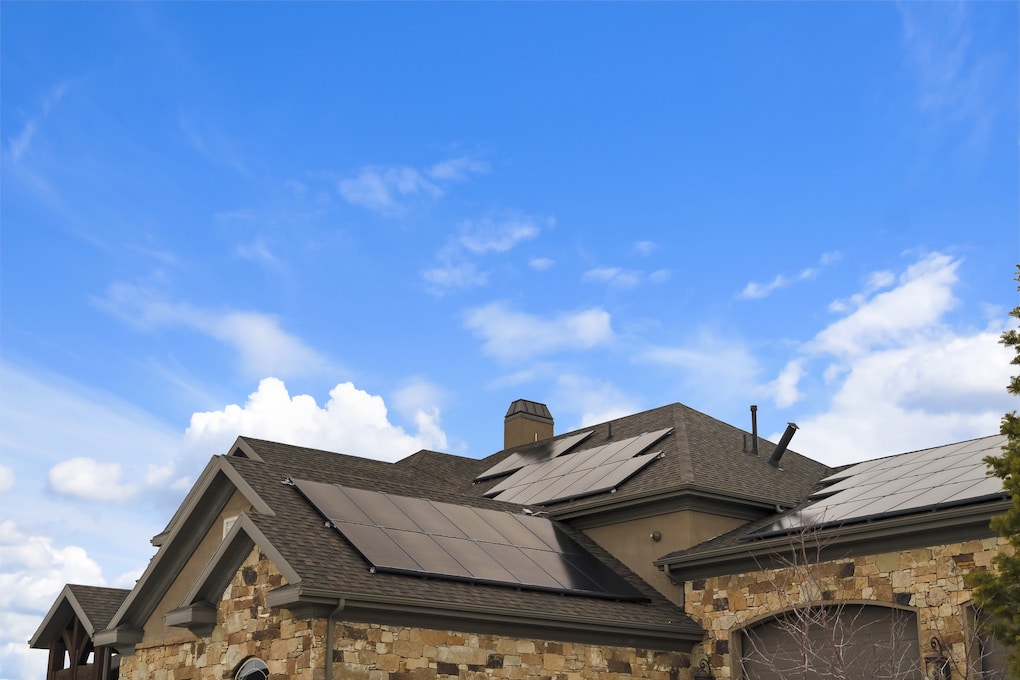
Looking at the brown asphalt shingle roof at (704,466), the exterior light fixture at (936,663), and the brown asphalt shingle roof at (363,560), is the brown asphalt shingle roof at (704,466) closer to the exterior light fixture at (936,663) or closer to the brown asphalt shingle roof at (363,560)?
the brown asphalt shingle roof at (363,560)

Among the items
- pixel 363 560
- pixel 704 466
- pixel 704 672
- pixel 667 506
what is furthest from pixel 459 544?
pixel 704 466

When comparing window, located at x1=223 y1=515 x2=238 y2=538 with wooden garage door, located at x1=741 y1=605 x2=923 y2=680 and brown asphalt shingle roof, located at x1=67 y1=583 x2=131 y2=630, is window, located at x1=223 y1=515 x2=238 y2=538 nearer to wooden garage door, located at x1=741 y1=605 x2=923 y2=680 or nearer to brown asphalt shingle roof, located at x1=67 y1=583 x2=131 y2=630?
brown asphalt shingle roof, located at x1=67 y1=583 x2=131 y2=630

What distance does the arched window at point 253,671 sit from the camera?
17.2 meters

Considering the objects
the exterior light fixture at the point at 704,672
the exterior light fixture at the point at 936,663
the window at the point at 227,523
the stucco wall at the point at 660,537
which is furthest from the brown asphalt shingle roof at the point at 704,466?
the window at the point at 227,523

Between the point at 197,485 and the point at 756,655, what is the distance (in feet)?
33.4

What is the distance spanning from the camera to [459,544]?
784 inches

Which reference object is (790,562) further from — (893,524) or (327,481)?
(327,481)

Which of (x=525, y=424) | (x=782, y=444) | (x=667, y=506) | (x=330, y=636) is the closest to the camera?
(x=330, y=636)

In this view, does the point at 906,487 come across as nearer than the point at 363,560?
No

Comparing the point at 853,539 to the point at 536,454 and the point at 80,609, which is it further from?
the point at 80,609

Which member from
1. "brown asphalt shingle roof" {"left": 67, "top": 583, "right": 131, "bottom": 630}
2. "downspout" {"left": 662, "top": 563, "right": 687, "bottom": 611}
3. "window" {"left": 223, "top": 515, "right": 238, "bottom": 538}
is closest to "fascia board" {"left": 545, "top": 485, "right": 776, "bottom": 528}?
"downspout" {"left": 662, "top": 563, "right": 687, "bottom": 611}

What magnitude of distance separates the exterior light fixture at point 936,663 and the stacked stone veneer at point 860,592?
0.33 ft

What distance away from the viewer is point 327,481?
2094 centimetres

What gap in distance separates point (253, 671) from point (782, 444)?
42.8ft
